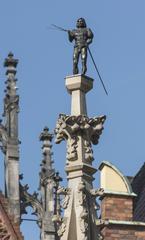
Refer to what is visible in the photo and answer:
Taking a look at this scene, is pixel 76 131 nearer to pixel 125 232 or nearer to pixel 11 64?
pixel 125 232

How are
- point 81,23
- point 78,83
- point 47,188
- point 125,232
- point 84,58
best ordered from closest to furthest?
point 78,83, point 84,58, point 81,23, point 125,232, point 47,188

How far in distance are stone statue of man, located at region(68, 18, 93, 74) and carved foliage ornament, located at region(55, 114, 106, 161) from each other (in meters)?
0.74

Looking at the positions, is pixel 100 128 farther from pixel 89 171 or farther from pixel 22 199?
pixel 22 199

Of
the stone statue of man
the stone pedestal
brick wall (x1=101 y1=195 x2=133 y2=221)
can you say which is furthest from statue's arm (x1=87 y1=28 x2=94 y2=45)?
brick wall (x1=101 y1=195 x2=133 y2=221)

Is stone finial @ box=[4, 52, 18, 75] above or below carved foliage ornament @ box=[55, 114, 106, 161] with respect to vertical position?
above

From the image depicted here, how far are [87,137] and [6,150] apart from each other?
18.3m

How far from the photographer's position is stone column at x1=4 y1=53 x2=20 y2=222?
3127 cm

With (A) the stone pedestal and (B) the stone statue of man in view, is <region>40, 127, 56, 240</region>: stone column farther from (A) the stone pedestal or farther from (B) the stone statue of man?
(A) the stone pedestal

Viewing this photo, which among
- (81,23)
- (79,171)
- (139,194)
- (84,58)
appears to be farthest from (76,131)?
(139,194)

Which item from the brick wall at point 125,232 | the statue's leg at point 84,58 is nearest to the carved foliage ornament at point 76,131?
the statue's leg at point 84,58

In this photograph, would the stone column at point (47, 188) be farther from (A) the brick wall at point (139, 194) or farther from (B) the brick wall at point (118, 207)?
(B) the brick wall at point (118, 207)

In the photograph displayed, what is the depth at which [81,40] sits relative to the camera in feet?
48.0

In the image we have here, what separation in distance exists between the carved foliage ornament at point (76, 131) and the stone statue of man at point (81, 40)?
740 mm

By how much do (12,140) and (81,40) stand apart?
17.8 m
